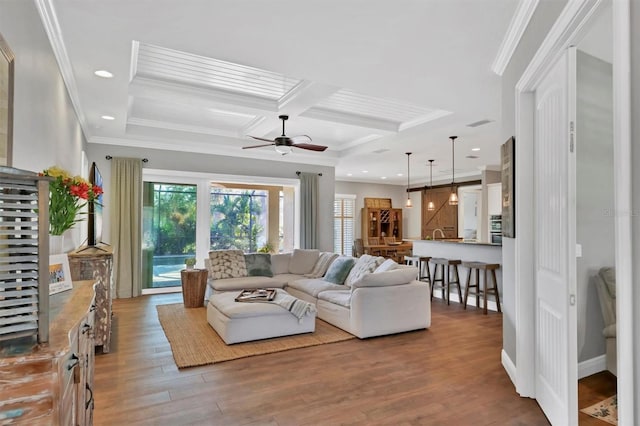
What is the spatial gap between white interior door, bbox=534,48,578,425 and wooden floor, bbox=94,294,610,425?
38cm

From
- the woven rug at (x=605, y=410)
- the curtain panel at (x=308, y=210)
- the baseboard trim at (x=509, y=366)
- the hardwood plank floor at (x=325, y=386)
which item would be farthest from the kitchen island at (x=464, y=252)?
the woven rug at (x=605, y=410)

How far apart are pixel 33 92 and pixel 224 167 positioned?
5.08 metres

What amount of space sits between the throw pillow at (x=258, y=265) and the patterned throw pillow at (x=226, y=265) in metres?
0.09

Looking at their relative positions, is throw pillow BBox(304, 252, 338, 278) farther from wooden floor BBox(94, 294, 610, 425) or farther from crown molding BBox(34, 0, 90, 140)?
crown molding BBox(34, 0, 90, 140)

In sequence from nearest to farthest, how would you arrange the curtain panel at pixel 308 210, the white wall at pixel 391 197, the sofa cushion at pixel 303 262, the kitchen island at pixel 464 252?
the kitchen island at pixel 464 252 → the sofa cushion at pixel 303 262 → the curtain panel at pixel 308 210 → the white wall at pixel 391 197

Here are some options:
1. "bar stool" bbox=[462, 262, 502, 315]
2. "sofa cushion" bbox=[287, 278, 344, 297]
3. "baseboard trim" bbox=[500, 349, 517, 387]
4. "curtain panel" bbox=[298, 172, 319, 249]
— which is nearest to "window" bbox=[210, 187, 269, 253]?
"curtain panel" bbox=[298, 172, 319, 249]

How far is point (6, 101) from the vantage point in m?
1.80

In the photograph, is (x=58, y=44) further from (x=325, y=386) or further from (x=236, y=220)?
(x=236, y=220)

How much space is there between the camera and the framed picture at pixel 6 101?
1735 mm

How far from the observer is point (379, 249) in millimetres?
11297

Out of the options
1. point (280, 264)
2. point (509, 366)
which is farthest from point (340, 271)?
point (509, 366)

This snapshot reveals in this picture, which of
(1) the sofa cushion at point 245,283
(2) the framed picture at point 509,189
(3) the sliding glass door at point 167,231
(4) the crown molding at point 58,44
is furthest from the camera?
(3) the sliding glass door at point 167,231

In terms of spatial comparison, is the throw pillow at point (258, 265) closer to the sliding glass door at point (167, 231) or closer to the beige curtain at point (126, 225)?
the sliding glass door at point (167, 231)

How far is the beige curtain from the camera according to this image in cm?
651
